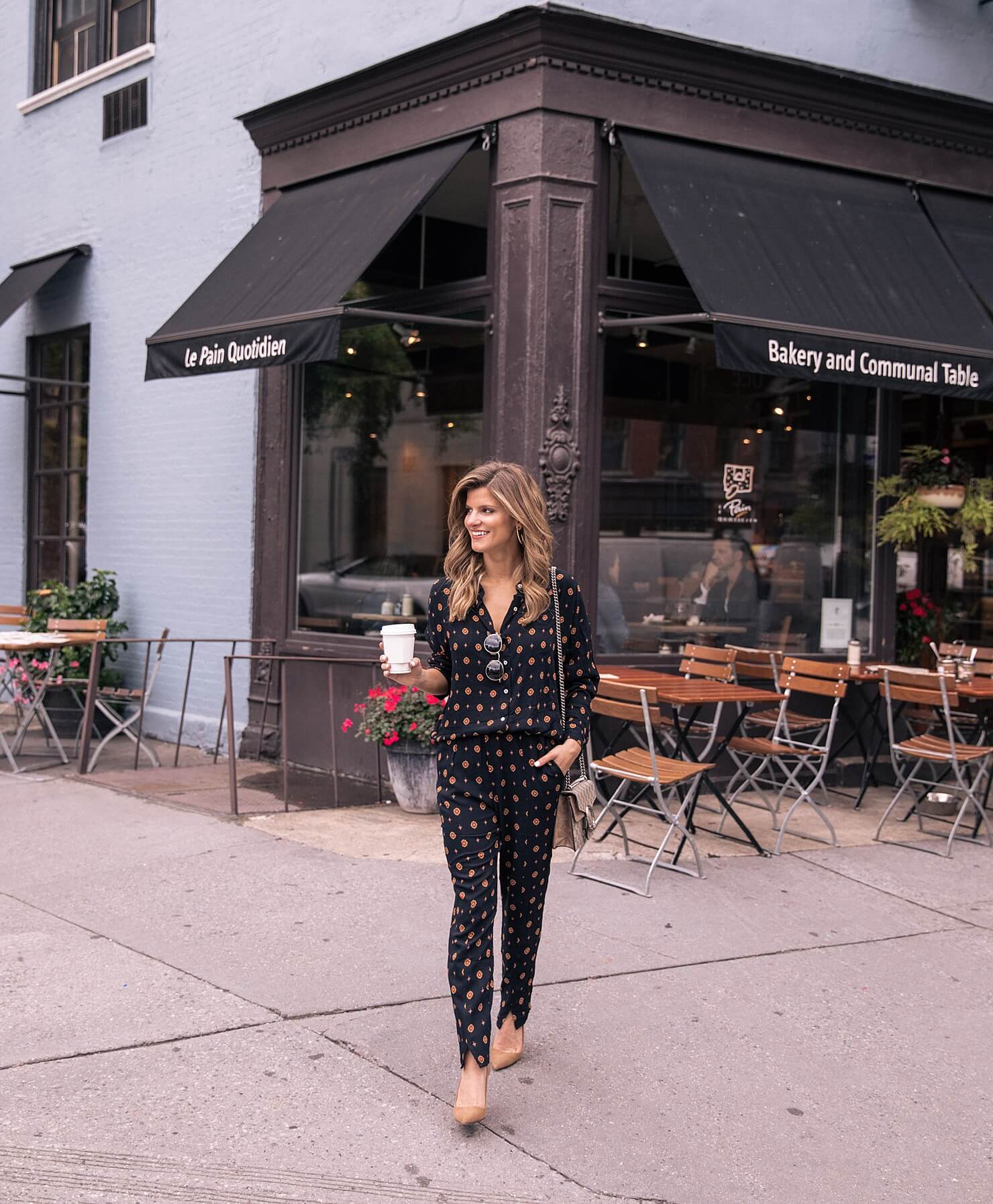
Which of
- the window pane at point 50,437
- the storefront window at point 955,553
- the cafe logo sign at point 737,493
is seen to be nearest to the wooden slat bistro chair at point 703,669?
the cafe logo sign at point 737,493

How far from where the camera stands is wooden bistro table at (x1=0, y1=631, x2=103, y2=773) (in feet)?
30.9

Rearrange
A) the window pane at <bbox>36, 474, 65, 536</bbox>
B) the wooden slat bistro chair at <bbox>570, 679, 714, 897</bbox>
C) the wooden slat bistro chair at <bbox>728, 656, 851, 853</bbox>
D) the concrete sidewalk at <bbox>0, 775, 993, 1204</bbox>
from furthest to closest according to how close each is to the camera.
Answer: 1. the window pane at <bbox>36, 474, 65, 536</bbox>
2. the wooden slat bistro chair at <bbox>728, 656, 851, 853</bbox>
3. the wooden slat bistro chair at <bbox>570, 679, 714, 897</bbox>
4. the concrete sidewalk at <bbox>0, 775, 993, 1204</bbox>

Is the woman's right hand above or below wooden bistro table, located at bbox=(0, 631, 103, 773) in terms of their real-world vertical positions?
above

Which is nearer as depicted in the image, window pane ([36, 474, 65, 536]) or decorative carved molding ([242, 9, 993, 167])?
decorative carved molding ([242, 9, 993, 167])

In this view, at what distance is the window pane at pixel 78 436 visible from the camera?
1264 cm

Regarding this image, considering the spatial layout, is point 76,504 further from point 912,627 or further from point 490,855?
point 490,855

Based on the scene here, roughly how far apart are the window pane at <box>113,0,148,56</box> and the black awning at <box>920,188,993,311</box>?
22.5 ft

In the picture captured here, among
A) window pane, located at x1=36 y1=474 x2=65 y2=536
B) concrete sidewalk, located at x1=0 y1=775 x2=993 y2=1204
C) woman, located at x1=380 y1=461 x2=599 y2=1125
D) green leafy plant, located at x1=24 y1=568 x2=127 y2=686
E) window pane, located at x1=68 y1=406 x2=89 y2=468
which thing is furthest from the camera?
window pane, located at x1=36 y1=474 x2=65 y2=536

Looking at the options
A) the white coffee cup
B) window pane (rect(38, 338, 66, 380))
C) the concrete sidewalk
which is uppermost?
window pane (rect(38, 338, 66, 380))

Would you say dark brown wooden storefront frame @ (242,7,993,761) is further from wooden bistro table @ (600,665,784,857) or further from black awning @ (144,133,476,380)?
wooden bistro table @ (600,665,784,857)

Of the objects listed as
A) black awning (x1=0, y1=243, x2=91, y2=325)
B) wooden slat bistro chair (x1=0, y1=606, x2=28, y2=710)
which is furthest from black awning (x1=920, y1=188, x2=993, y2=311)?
wooden slat bistro chair (x1=0, y1=606, x2=28, y2=710)

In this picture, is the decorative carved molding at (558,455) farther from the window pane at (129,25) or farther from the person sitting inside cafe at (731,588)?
the window pane at (129,25)

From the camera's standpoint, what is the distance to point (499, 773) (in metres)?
4.19

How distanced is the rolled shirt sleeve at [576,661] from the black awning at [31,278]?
9.21 meters
